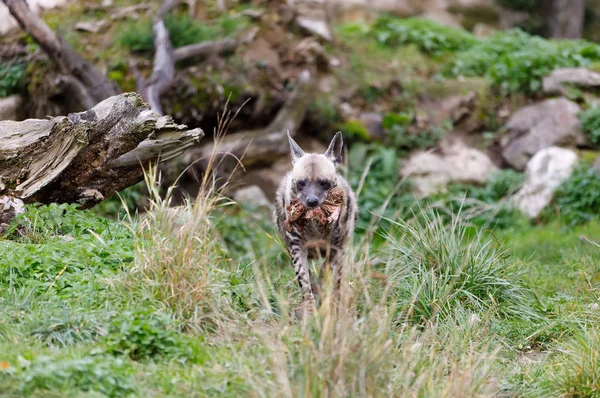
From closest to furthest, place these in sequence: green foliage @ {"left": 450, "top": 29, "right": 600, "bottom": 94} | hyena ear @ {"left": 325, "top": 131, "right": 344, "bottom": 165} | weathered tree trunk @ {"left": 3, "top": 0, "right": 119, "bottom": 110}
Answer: hyena ear @ {"left": 325, "top": 131, "right": 344, "bottom": 165}, weathered tree trunk @ {"left": 3, "top": 0, "right": 119, "bottom": 110}, green foliage @ {"left": 450, "top": 29, "right": 600, "bottom": 94}

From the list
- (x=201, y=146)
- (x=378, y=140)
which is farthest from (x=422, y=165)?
(x=201, y=146)

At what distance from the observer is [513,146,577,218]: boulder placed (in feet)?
41.3

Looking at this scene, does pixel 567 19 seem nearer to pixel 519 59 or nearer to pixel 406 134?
pixel 519 59

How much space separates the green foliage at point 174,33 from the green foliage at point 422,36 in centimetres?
407

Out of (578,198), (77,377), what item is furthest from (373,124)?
(77,377)

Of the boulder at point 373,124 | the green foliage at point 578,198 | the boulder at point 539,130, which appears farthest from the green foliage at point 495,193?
the boulder at point 373,124

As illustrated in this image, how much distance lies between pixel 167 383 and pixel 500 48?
12.8 m

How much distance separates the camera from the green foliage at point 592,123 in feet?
43.4

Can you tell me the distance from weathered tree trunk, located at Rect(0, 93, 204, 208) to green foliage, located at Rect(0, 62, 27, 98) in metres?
5.23

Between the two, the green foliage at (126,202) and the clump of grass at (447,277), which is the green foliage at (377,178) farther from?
the clump of grass at (447,277)

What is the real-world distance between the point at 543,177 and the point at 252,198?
494cm

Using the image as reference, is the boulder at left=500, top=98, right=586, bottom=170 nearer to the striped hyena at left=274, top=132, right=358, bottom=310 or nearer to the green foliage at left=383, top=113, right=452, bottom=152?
the green foliage at left=383, top=113, right=452, bottom=152

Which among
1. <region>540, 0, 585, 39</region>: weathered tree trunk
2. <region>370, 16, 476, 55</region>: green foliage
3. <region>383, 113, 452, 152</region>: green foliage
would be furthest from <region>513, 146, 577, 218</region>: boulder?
<region>540, 0, 585, 39</region>: weathered tree trunk

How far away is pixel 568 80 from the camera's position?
14.2 m
